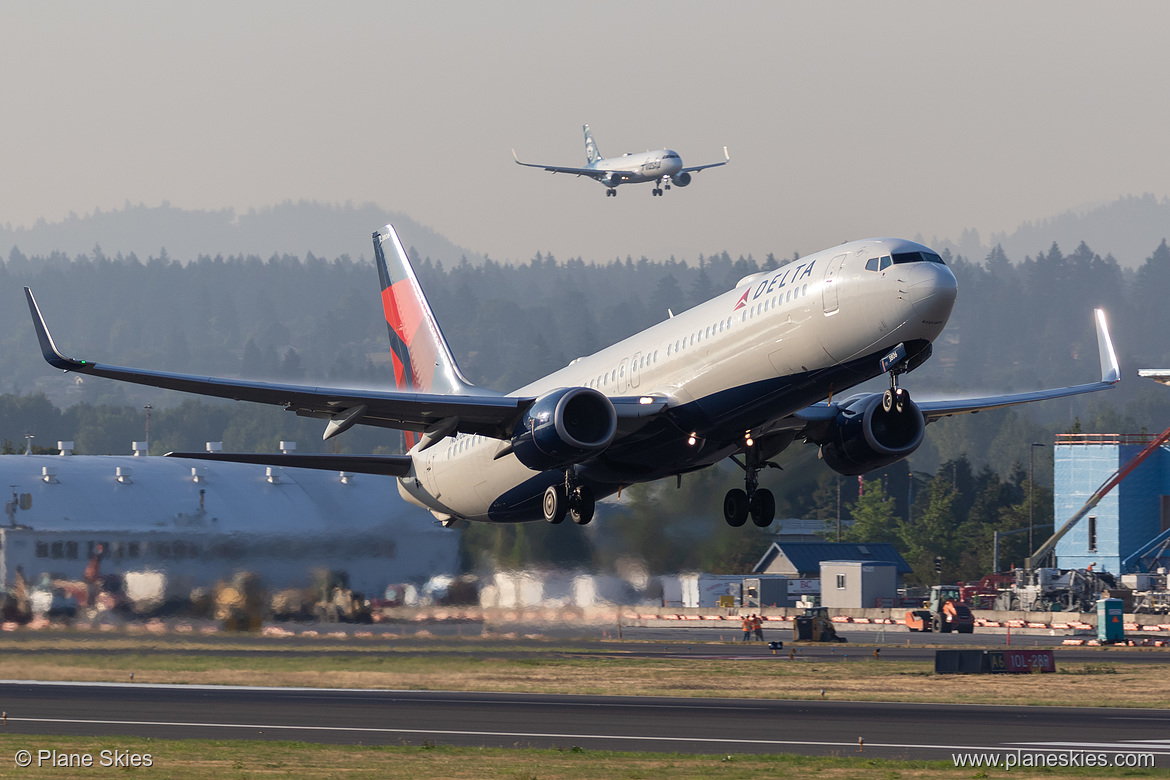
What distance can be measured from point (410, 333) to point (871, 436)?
2177cm

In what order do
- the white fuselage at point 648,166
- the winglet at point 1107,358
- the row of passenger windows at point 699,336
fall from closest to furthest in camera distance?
the row of passenger windows at point 699,336 → the winglet at point 1107,358 → the white fuselage at point 648,166

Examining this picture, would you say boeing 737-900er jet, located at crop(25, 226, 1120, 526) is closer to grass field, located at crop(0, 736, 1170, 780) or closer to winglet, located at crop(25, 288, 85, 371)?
winglet, located at crop(25, 288, 85, 371)

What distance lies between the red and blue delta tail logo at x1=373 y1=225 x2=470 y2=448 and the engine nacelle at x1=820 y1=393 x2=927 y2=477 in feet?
54.2

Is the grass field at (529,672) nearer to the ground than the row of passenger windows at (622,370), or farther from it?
nearer to the ground

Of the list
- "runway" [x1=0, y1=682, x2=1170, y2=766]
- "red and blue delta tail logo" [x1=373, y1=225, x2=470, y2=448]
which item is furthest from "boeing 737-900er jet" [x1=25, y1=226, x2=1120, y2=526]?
"red and blue delta tail logo" [x1=373, y1=225, x2=470, y2=448]

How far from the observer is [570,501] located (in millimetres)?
41438

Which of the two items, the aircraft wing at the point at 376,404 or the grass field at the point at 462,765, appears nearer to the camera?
the grass field at the point at 462,765

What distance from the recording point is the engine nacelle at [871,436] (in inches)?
1656

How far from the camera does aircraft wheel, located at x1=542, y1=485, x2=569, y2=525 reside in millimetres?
41531

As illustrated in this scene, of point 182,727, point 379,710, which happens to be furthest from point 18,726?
point 379,710

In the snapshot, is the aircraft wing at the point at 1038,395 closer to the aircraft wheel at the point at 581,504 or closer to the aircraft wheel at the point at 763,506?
the aircraft wheel at the point at 763,506

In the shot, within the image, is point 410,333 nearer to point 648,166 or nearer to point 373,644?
point 373,644

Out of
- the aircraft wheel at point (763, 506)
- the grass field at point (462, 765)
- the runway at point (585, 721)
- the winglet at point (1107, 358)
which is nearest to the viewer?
the grass field at point (462, 765)

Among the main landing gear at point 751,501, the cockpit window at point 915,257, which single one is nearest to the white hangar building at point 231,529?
the main landing gear at point 751,501
